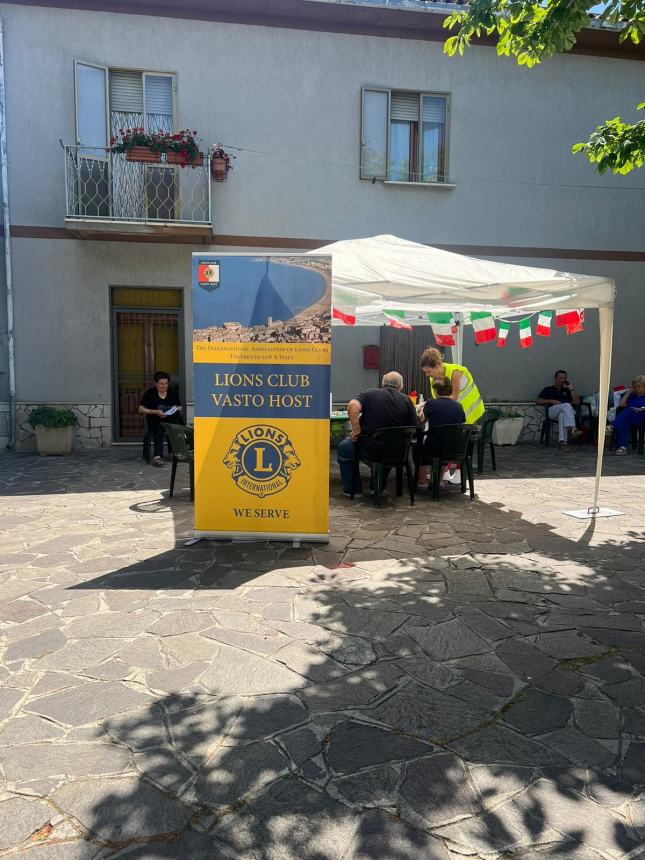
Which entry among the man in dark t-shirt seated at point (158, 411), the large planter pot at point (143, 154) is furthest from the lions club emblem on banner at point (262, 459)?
the large planter pot at point (143, 154)

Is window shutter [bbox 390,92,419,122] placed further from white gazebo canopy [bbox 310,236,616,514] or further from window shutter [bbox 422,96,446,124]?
white gazebo canopy [bbox 310,236,616,514]

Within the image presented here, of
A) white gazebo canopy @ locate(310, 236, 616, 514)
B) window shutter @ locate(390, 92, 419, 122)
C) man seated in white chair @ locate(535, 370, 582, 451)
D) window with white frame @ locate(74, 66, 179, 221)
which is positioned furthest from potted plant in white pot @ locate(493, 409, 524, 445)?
window with white frame @ locate(74, 66, 179, 221)

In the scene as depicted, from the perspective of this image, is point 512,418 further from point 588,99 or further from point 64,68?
point 64,68

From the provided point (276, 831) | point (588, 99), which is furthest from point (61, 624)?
point (588, 99)

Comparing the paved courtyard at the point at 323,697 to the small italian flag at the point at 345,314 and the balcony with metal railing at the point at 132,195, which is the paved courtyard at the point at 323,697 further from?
the balcony with metal railing at the point at 132,195

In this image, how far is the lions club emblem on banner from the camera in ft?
17.1

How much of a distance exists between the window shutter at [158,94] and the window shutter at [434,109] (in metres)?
4.78

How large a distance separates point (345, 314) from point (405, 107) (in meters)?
6.93

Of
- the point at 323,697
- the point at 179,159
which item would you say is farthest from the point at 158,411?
the point at 323,697

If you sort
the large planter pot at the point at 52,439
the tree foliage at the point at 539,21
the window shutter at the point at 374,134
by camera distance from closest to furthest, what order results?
the tree foliage at the point at 539,21, the large planter pot at the point at 52,439, the window shutter at the point at 374,134

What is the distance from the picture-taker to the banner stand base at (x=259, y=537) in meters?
5.36

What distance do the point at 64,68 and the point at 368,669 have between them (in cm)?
1156

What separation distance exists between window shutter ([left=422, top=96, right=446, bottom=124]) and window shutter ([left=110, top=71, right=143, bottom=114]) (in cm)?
529

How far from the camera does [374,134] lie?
11938mm
